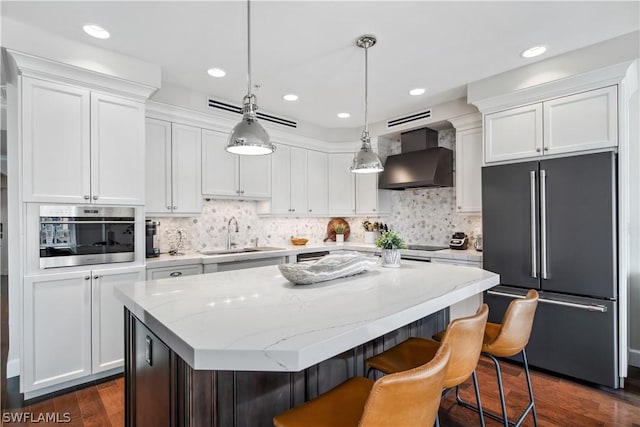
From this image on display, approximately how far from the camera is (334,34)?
2.39m

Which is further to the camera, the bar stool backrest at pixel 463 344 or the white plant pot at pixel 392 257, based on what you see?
the white plant pot at pixel 392 257

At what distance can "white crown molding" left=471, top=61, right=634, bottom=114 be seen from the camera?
8.21ft

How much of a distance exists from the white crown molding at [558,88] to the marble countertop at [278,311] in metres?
1.78

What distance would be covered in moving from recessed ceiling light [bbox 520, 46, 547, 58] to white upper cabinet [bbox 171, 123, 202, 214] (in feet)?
10.2

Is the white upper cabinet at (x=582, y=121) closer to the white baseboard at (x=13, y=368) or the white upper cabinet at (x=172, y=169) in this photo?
the white upper cabinet at (x=172, y=169)

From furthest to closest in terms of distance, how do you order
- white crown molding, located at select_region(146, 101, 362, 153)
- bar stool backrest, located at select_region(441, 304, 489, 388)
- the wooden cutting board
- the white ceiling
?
Answer: the wooden cutting board → white crown molding, located at select_region(146, 101, 362, 153) → the white ceiling → bar stool backrest, located at select_region(441, 304, 489, 388)

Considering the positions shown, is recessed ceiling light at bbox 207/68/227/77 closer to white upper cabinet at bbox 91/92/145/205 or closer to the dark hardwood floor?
white upper cabinet at bbox 91/92/145/205

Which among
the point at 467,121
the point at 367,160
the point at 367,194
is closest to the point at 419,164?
the point at 467,121

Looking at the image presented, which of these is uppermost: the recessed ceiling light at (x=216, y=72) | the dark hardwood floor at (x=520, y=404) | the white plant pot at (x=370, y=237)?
the recessed ceiling light at (x=216, y=72)

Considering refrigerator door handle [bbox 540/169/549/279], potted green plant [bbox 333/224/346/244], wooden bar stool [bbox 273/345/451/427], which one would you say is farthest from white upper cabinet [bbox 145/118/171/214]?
refrigerator door handle [bbox 540/169/549/279]

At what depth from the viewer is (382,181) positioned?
4.46 metres

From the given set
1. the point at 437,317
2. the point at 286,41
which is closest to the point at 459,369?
the point at 437,317

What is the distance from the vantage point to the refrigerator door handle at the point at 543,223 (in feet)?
9.04

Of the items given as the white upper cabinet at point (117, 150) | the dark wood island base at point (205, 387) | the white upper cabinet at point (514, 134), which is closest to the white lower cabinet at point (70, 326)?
the white upper cabinet at point (117, 150)
